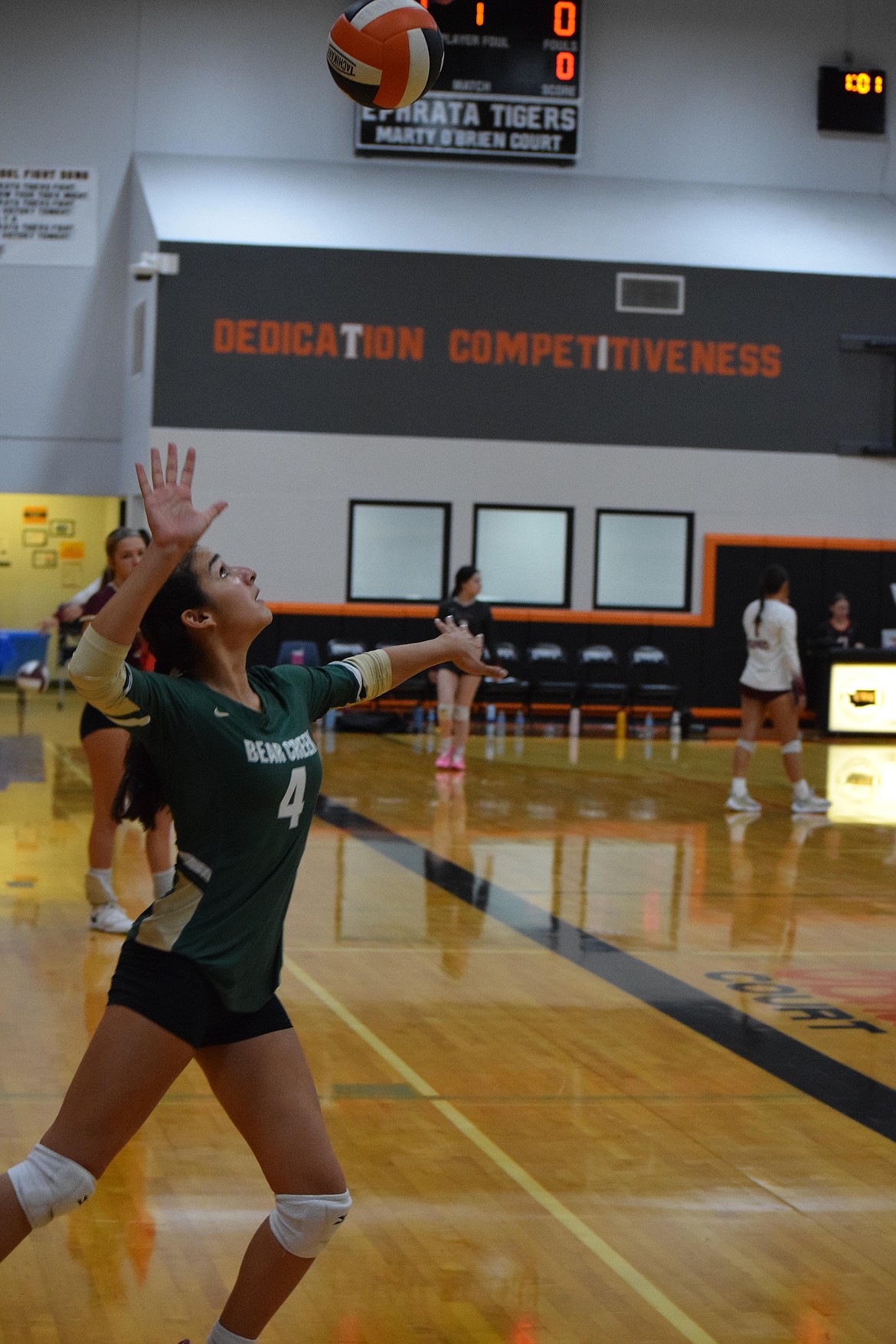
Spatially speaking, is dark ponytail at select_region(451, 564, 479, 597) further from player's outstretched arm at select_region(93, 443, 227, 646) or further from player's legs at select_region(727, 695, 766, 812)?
player's outstretched arm at select_region(93, 443, 227, 646)

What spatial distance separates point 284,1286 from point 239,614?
128 centimetres

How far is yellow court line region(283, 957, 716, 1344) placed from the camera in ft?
11.9

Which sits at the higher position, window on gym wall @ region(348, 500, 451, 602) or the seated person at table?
window on gym wall @ region(348, 500, 451, 602)

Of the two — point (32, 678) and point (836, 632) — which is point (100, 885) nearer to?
point (32, 678)

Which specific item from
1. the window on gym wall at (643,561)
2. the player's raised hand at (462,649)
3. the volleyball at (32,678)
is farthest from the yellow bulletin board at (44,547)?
the player's raised hand at (462,649)

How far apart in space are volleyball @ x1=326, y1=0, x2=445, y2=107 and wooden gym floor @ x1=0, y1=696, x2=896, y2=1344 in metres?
4.20

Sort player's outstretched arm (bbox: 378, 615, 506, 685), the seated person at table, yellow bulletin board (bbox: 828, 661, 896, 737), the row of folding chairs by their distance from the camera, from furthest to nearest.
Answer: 1. yellow bulletin board (bbox: 828, 661, 896, 737)
2. the seated person at table
3. the row of folding chairs
4. player's outstretched arm (bbox: 378, 615, 506, 685)

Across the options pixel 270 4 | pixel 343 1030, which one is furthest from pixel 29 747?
pixel 270 4

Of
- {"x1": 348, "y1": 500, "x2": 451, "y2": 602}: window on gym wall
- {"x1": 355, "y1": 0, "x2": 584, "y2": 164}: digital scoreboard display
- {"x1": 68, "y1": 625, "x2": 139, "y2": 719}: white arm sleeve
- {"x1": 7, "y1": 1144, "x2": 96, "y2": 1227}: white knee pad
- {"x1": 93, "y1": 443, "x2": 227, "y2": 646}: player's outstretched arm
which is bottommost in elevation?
{"x1": 7, "y1": 1144, "x2": 96, "y2": 1227}: white knee pad

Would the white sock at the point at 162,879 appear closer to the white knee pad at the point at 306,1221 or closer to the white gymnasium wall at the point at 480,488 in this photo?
the white knee pad at the point at 306,1221

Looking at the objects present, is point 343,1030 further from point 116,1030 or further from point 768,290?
point 768,290

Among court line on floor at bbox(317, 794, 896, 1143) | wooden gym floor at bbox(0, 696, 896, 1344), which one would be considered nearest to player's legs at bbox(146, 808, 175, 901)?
wooden gym floor at bbox(0, 696, 896, 1344)

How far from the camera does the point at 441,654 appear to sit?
11.9 ft

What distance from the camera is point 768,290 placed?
67.4ft
